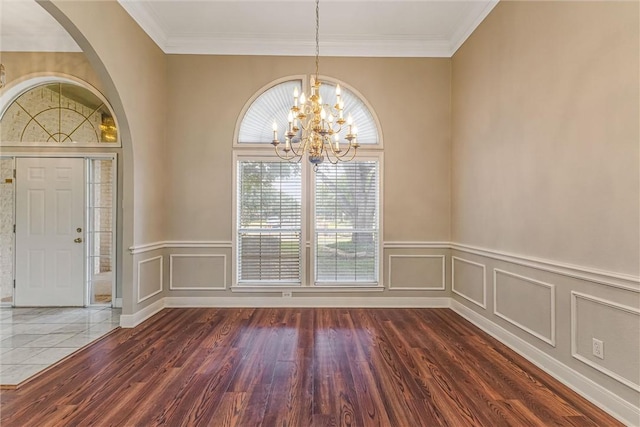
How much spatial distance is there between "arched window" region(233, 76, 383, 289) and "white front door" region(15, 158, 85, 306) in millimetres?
2192

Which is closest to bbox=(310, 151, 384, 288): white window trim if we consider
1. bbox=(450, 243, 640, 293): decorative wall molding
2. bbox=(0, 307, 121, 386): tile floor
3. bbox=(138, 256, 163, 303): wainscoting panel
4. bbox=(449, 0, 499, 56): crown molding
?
bbox=(450, 243, 640, 293): decorative wall molding

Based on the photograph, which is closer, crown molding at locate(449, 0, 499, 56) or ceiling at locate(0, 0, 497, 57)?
crown molding at locate(449, 0, 499, 56)

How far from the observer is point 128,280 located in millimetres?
3781

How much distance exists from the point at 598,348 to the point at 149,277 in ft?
15.0

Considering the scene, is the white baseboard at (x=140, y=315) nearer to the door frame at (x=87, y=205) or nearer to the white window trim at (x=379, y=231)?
the door frame at (x=87, y=205)

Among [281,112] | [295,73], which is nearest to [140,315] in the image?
[281,112]

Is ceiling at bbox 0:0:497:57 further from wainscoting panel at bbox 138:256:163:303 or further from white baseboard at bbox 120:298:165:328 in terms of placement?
white baseboard at bbox 120:298:165:328

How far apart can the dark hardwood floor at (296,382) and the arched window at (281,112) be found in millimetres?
2578

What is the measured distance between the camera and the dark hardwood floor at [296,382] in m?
2.11

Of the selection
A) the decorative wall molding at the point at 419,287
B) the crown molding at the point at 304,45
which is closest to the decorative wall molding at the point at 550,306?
the decorative wall molding at the point at 419,287

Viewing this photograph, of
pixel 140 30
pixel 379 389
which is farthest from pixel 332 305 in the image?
pixel 140 30

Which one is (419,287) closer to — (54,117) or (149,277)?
(149,277)

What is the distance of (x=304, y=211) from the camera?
4613mm

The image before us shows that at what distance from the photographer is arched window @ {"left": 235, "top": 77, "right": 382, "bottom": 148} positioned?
4.62 m
